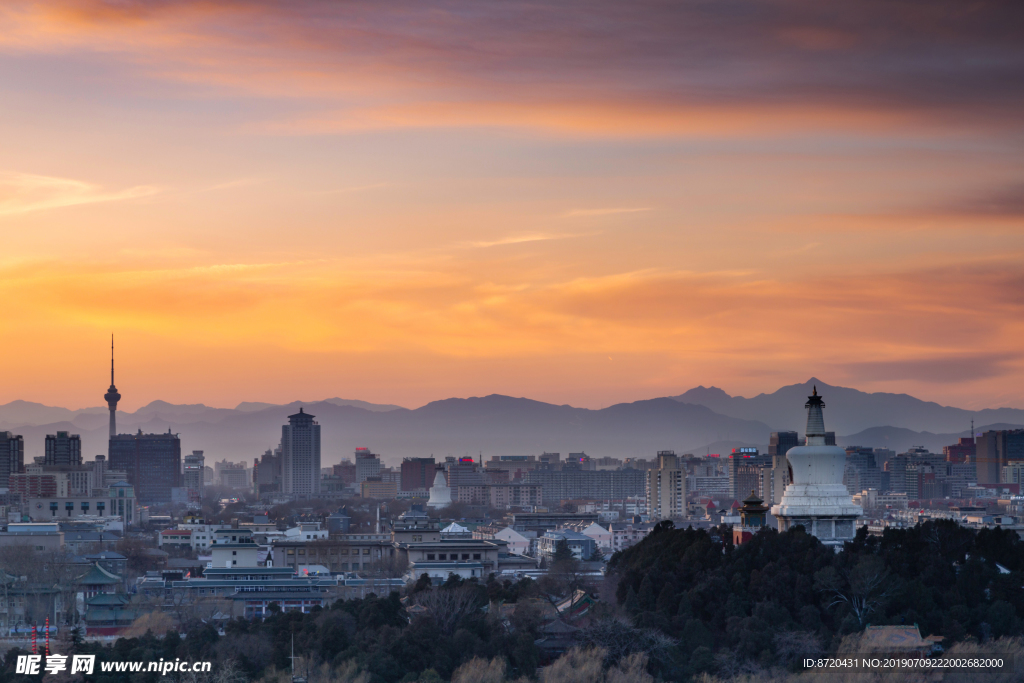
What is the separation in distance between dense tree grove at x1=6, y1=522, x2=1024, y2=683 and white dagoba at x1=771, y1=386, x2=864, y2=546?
154 inches

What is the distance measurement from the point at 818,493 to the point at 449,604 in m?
14.2

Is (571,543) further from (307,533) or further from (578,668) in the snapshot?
(578,668)

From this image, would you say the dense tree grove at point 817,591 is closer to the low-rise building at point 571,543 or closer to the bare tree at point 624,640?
the bare tree at point 624,640

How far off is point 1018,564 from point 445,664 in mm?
17260

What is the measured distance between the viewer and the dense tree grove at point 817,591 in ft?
142

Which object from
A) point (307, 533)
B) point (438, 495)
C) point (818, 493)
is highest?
point (438, 495)

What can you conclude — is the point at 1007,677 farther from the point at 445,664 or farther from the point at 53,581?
the point at 53,581

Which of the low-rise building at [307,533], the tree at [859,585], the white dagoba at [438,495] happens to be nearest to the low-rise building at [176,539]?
the low-rise building at [307,533]

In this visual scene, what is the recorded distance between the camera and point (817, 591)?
45.7 meters

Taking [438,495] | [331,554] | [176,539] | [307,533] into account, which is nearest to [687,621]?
[331,554]

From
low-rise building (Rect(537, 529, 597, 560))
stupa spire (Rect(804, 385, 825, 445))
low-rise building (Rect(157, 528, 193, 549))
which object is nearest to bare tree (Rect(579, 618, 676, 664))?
stupa spire (Rect(804, 385, 825, 445))

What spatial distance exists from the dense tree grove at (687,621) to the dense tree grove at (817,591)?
0.04 m

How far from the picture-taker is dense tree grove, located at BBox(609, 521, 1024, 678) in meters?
43.3

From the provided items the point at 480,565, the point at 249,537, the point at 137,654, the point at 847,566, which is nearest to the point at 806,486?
the point at 847,566
